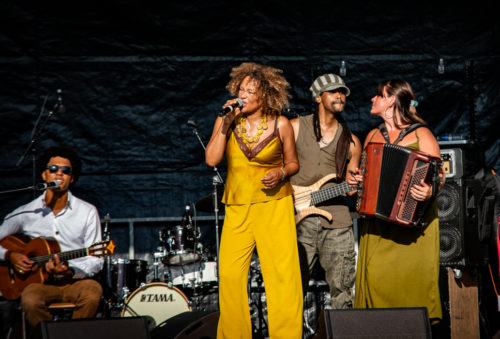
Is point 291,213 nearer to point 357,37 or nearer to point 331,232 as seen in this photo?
point 331,232

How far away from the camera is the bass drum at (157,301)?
631 centimetres

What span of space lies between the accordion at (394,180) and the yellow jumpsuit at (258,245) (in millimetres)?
608

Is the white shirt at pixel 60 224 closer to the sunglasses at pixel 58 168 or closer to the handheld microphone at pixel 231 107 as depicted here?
the sunglasses at pixel 58 168

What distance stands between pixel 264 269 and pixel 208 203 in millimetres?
1998

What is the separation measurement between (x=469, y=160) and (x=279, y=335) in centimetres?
286

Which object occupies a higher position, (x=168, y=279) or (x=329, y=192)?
(x=329, y=192)

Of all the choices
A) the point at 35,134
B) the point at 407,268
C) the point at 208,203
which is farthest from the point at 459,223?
the point at 35,134

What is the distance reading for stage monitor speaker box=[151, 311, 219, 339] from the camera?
15.6 ft

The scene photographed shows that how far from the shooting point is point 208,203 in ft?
20.9

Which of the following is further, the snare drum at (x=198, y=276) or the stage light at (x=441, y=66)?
the stage light at (x=441, y=66)

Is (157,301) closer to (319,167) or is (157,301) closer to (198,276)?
(198,276)

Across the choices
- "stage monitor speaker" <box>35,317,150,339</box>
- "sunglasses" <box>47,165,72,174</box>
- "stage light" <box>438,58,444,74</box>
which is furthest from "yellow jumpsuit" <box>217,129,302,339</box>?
"stage light" <box>438,58,444,74</box>

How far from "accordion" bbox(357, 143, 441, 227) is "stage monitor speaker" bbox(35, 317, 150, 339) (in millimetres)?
1875

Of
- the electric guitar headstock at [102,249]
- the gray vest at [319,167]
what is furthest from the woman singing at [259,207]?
the electric guitar headstock at [102,249]
